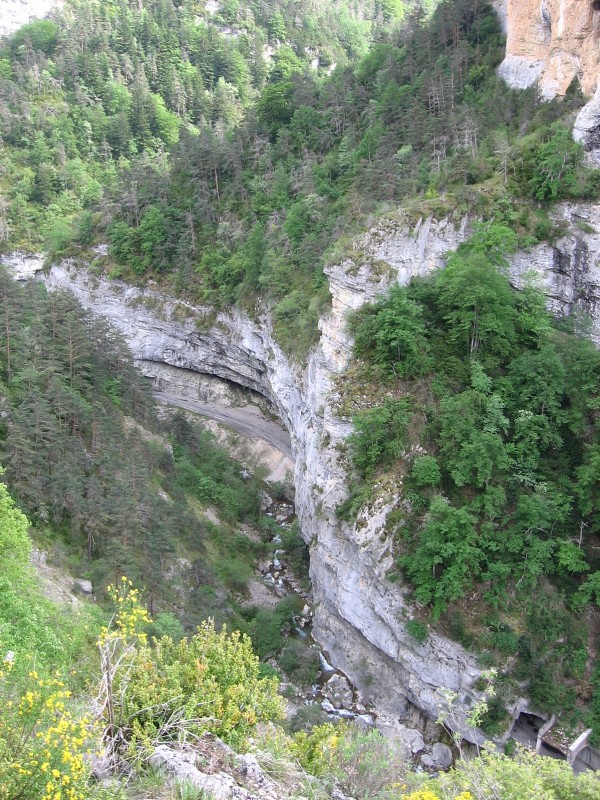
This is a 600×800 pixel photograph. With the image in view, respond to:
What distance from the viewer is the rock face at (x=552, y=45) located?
32625mm

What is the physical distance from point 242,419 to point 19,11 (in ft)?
260

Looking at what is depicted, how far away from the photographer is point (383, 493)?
26656 mm

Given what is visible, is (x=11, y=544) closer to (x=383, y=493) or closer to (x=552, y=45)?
(x=383, y=493)

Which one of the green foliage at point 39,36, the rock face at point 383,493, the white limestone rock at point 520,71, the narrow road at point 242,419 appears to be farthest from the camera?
the green foliage at point 39,36

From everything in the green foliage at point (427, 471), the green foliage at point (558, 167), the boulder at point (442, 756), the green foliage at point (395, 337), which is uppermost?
the green foliage at point (558, 167)

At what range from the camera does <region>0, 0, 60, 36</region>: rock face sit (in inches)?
3561

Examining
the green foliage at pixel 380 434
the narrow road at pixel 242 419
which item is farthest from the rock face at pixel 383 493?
the narrow road at pixel 242 419

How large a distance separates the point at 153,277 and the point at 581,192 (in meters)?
31.7

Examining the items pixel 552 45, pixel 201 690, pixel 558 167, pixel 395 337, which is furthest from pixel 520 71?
pixel 201 690

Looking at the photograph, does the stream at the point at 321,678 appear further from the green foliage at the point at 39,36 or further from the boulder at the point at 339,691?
the green foliage at the point at 39,36

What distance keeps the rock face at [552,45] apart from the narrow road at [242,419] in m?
26.2

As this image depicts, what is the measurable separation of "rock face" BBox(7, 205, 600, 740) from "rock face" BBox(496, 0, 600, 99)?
27.4ft

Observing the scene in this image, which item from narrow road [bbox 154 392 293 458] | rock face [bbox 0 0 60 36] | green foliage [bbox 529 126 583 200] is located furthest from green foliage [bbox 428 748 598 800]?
rock face [bbox 0 0 60 36]

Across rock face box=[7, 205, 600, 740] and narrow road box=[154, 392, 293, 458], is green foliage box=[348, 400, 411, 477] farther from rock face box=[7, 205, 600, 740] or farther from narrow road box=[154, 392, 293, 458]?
narrow road box=[154, 392, 293, 458]
